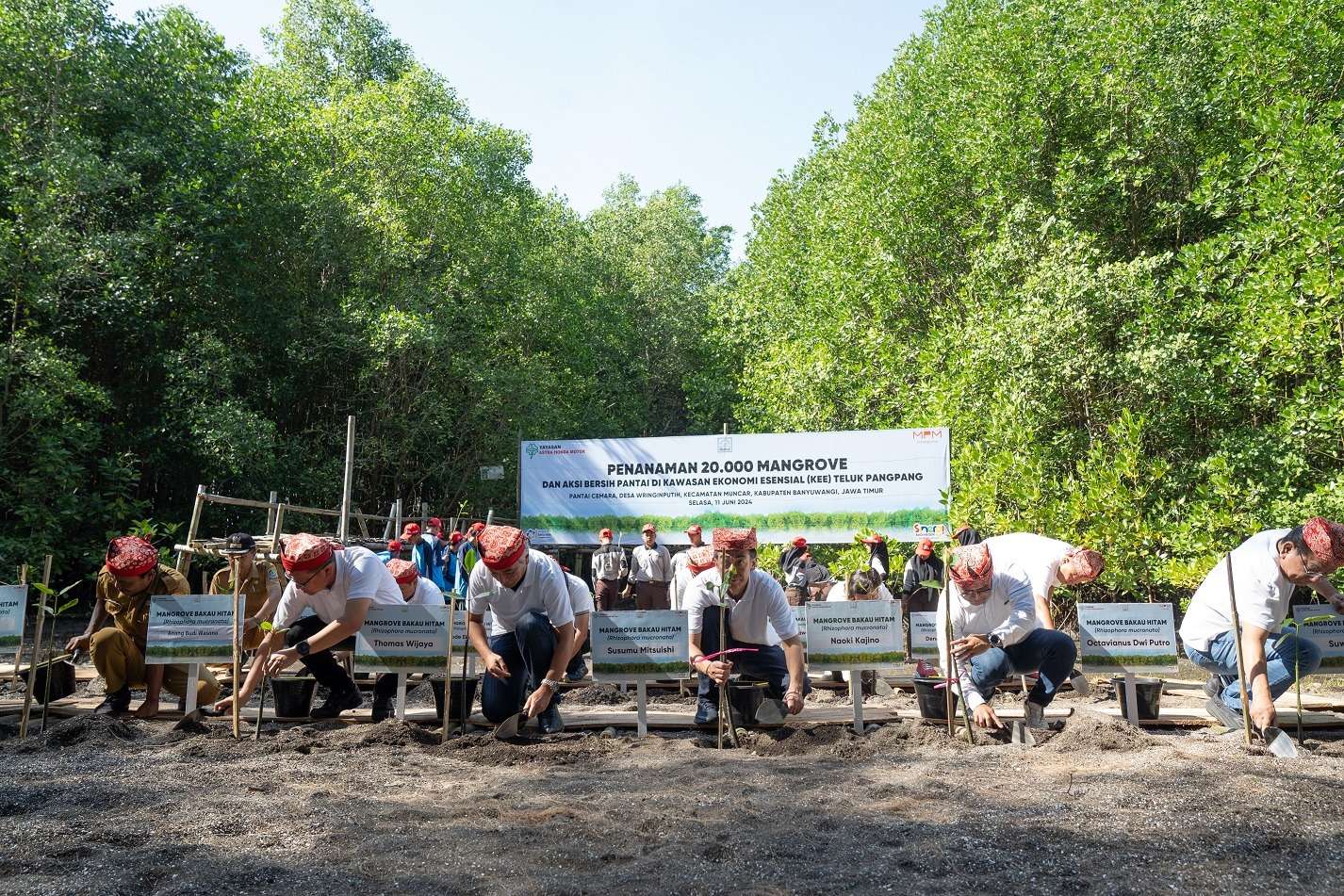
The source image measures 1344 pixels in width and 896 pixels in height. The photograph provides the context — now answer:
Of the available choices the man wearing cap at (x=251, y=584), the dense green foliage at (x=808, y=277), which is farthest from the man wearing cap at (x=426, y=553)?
the dense green foliage at (x=808, y=277)

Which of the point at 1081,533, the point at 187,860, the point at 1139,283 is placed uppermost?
the point at 1139,283

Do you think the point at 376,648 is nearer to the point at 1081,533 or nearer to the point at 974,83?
the point at 1081,533

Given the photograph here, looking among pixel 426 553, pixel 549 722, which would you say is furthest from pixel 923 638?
pixel 426 553

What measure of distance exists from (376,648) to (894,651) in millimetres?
3034

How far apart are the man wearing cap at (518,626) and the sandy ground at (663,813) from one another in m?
0.32

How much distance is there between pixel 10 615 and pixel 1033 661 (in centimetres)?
629

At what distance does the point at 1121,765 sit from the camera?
449 cm

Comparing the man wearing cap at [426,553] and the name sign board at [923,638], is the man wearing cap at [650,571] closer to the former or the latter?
the man wearing cap at [426,553]

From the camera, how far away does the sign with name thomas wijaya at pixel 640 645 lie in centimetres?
558

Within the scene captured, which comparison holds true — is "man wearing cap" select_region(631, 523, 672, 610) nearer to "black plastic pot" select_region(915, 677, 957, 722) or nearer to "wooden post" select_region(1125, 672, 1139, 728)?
"black plastic pot" select_region(915, 677, 957, 722)

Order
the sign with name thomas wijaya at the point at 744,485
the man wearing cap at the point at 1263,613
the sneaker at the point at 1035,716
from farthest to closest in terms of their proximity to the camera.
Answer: the sign with name thomas wijaya at the point at 744,485
the sneaker at the point at 1035,716
the man wearing cap at the point at 1263,613

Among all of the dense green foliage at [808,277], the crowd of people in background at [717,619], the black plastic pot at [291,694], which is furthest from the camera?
the dense green foliage at [808,277]

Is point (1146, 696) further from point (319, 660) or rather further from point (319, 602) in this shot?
point (319, 660)

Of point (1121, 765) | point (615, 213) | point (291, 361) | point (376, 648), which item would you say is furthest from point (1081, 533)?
point (615, 213)
